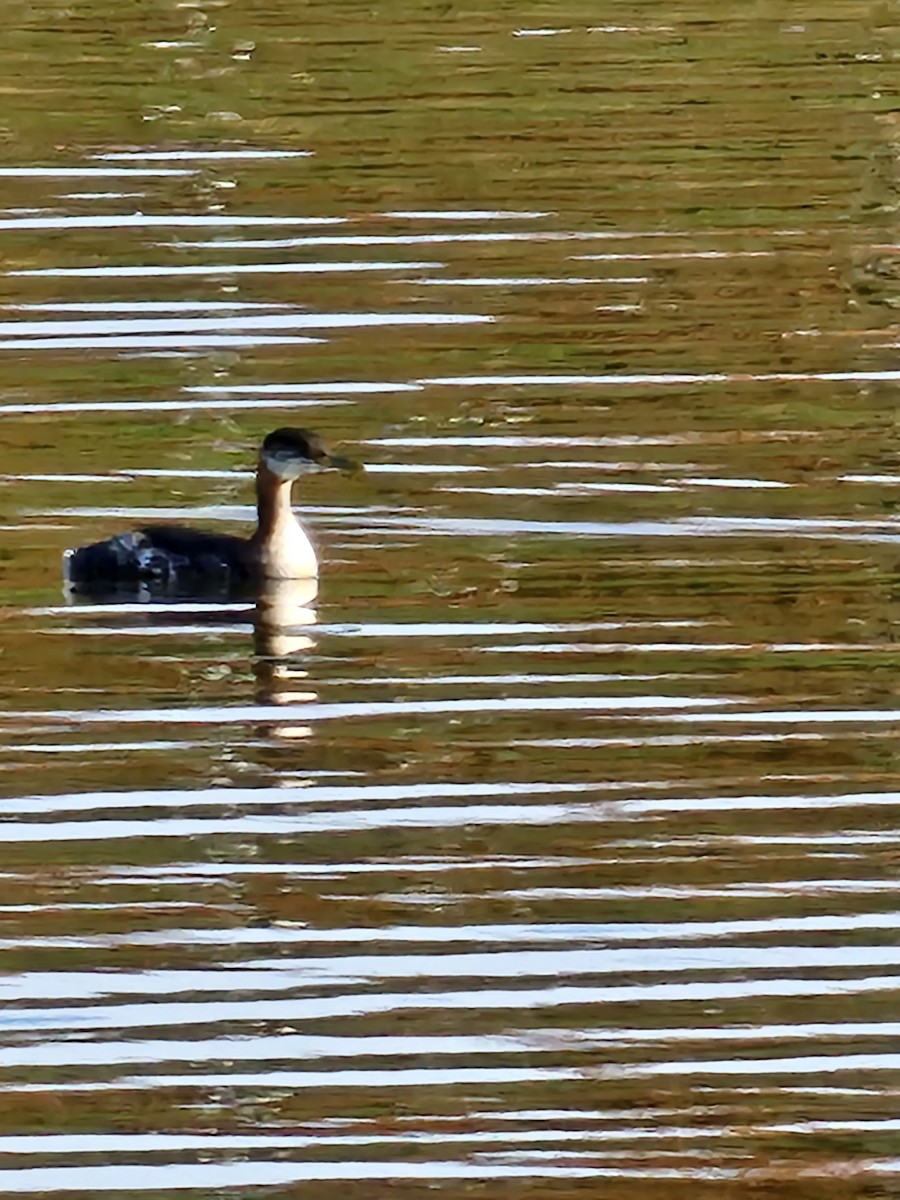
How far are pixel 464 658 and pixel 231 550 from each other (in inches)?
70.7

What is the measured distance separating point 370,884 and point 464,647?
2.62 meters

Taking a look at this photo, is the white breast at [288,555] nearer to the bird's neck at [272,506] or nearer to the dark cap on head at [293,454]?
the bird's neck at [272,506]

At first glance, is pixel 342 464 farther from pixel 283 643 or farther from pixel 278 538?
pixel 283 643

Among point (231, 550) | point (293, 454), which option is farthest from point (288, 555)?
point (293, 454)

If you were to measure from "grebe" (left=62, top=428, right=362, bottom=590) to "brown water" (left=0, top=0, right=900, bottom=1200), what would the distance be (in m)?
0.12

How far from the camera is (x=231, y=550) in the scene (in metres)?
14.3

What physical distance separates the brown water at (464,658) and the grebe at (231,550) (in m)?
0.12

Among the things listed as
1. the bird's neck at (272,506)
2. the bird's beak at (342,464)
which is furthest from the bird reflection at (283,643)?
the bird's beak at (342,464)

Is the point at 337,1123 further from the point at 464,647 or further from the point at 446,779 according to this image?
the point at 464,647

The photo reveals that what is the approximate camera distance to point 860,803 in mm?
11023

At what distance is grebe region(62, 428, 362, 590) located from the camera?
13.9 metres

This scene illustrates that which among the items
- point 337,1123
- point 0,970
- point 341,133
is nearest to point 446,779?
point 0,970

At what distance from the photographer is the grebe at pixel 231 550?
45.7ft

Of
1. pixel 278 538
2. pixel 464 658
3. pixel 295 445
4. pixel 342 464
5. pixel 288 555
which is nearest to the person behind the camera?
pixel 464 658
